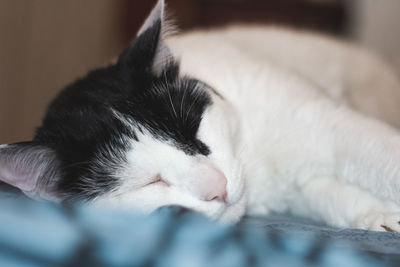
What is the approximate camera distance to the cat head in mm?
1049

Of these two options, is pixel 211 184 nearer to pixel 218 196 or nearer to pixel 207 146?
pixel 218 196

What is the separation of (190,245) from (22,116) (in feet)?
8.09

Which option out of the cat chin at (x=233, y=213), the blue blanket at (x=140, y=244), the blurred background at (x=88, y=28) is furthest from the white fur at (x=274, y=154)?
the blurred background at (x=88, y=28)

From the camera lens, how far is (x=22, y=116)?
2.82 meters

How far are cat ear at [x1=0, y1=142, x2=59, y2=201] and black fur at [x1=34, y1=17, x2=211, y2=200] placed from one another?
2 cm

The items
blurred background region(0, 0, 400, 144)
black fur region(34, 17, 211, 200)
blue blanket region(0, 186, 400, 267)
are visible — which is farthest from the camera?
blurred background region(0, 0, 400, 144)

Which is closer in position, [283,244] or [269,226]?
[283,244]

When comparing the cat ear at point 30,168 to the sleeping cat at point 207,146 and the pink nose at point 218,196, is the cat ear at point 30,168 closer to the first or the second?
the sleeping cat at point 207,146

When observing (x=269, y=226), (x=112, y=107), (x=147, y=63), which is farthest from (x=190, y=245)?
(x=147, y=63)

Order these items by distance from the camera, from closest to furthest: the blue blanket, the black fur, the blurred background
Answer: the blue blanket
the black fur
the blurred background

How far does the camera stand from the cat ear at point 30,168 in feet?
3.26

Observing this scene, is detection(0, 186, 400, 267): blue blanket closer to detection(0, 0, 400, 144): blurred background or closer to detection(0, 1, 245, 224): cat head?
detection(0, 1, 245, 224): cat head

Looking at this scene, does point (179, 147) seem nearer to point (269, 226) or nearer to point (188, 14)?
point (269, 226)

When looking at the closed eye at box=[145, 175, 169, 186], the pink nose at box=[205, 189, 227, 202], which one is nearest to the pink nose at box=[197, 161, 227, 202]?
the pink nose at box=[205, 189, 227, 202]
